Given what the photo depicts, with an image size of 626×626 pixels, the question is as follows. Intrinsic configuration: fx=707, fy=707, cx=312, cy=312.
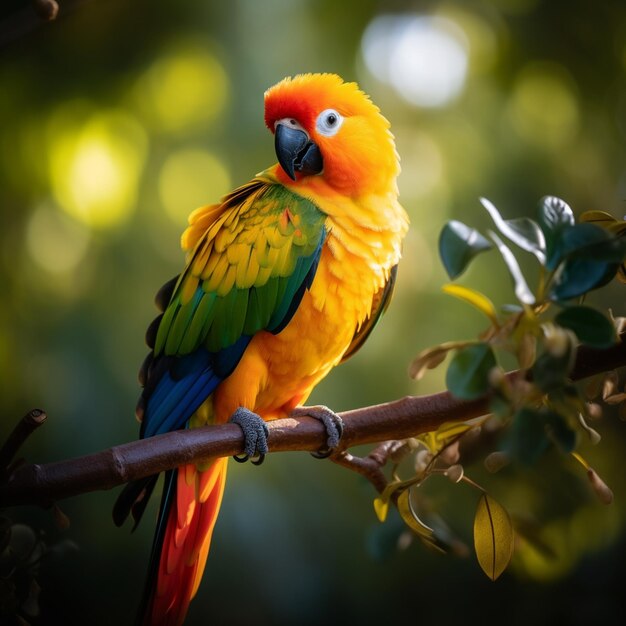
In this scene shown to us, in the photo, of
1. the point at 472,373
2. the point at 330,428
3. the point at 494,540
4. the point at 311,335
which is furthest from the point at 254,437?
the point at 472,373

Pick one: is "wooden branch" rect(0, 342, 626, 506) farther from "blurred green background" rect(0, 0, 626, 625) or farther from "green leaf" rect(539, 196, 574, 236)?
"blurred green background" rect(0, 0, 626, 625)

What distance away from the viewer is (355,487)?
6.56 feet

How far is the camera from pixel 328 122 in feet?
3.85

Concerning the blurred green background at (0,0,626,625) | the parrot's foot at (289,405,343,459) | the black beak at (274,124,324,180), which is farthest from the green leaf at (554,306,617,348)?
the blurred green background at (0,0,626,625)

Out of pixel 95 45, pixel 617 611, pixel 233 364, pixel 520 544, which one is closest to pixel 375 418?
pixel 233 364

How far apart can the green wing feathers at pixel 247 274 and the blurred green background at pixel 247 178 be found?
0.73 meters

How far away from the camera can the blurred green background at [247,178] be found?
5.76 ft

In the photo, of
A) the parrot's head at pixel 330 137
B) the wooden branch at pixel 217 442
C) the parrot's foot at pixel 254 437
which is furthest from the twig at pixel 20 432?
the parrot's head at pixel 330 137

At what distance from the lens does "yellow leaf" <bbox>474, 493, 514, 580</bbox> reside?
771 millimetres

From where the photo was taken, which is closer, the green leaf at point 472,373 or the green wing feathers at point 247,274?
the green leaf at point 472,373

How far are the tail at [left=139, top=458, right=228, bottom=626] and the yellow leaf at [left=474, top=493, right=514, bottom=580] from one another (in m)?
0.49

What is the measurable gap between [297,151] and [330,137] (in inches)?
2.3

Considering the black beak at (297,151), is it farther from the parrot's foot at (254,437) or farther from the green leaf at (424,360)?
the green leaf at (424,360)

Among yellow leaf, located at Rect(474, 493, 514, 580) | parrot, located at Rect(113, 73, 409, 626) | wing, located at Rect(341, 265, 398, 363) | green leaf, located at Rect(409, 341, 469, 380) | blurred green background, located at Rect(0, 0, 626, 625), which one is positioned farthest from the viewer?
blurred green background, located at Rect(0, 0, 626, 625)
